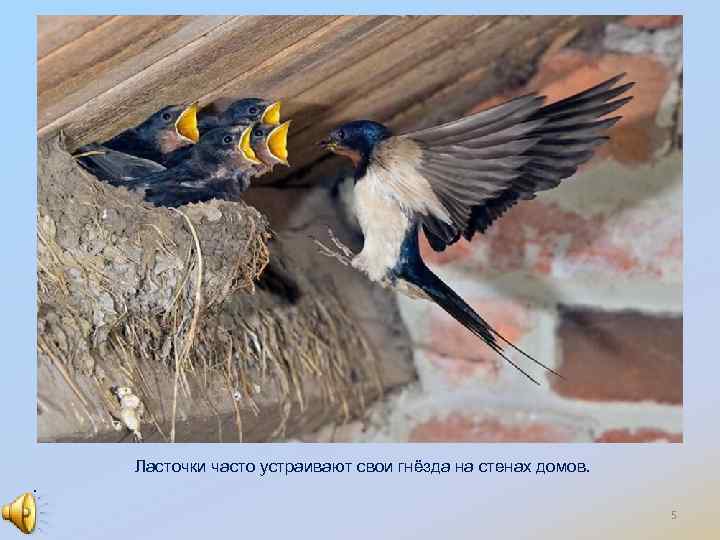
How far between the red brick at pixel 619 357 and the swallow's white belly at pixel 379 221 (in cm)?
65

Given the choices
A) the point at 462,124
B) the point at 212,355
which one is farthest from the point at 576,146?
the point at 212,355

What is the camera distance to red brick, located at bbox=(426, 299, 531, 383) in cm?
188

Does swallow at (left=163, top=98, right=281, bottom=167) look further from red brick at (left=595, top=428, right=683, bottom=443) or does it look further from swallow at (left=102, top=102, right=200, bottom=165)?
red brick at (left=595, top=428, right=683, bottom=443)

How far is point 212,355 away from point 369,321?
2.01ft

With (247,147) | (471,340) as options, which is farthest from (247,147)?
(471,340)

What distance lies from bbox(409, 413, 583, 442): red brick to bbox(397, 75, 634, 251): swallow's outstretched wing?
29.7 inches

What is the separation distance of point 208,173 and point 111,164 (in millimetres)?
126

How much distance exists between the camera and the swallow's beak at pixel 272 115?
1321 mm

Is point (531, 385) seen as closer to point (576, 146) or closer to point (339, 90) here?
point (339, 90)

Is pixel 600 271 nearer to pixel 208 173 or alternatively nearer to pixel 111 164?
pixel 208 173

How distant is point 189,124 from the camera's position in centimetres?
134
